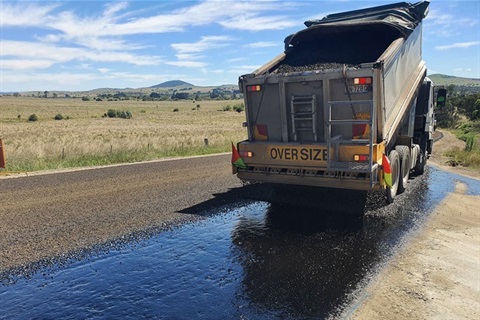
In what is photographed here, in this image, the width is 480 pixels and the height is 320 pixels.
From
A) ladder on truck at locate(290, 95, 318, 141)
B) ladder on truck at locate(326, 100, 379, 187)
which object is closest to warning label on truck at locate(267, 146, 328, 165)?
ladder on truck at locate(326, 100, 379, 187)

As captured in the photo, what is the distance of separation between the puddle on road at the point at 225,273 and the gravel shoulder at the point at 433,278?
274 mm

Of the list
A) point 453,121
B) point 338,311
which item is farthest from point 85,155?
point 453,121

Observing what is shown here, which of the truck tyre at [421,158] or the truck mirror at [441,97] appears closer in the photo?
the truck tyre at [421,158]

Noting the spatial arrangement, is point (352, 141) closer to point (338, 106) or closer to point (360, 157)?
point (360, 157)

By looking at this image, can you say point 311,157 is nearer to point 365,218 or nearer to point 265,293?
point 365,218

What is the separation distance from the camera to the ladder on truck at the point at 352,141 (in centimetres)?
616

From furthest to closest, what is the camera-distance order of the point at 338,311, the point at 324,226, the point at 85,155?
1. the point at 85,155
2. the point at 324,226
3. the point at 338,311

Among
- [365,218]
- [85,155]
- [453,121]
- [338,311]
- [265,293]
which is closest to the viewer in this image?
[338,311]

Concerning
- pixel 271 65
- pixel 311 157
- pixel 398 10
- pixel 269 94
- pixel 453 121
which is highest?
pixel 398 10

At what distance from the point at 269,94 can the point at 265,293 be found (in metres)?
4.01

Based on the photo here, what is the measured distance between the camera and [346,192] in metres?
8.51

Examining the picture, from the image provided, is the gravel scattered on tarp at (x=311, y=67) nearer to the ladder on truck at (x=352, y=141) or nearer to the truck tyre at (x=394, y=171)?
the ladder on truck at (x=352, y=141)

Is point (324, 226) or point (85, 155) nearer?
point (324, 226)

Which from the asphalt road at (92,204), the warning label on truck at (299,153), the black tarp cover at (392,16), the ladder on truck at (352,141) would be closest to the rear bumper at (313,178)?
the ladder on truck at (352,141)
